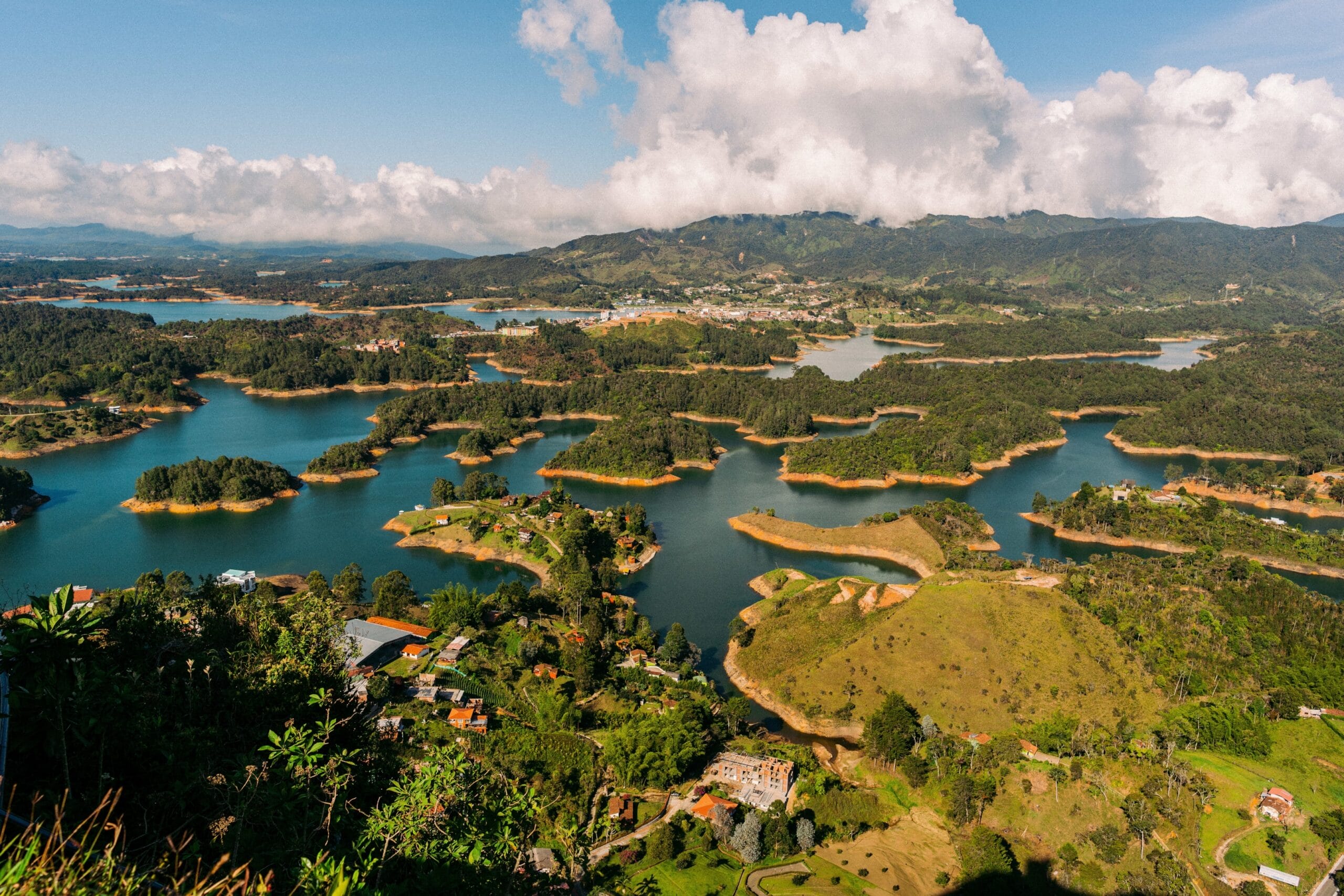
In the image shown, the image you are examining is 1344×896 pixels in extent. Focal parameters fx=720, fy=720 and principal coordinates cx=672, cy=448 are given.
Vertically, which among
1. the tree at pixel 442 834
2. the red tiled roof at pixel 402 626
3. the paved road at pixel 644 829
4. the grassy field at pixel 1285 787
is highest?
the tree at pixel 442 834

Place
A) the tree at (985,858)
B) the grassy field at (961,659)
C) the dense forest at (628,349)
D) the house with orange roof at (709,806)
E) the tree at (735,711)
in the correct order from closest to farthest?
the tree at (985,858)
the house with orange roof at (709,806)
the tree at (735,711)
the grassy field at (961,659)
the dense forest at (628,349)

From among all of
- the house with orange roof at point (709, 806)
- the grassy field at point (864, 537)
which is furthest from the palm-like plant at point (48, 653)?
the grassy field at point (864, 537)

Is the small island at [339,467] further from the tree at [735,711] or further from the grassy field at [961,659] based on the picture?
the tree at [735,711]

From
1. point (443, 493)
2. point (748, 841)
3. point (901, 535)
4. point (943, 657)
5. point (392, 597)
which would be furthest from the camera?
point (443, 493)

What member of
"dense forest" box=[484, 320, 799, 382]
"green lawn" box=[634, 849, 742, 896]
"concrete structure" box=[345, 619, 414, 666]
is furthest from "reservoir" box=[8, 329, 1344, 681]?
"dense forest" box=[484, 320, 799, 382]

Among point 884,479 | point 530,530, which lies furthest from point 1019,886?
point 884,479

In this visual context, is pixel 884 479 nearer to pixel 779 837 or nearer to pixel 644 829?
pixel 779 837

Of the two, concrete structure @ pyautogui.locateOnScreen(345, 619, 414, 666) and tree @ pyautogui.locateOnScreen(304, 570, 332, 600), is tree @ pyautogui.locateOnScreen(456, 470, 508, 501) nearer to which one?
tree @ pyautogui.locateOnScreen(304, 570, 332, 600)
